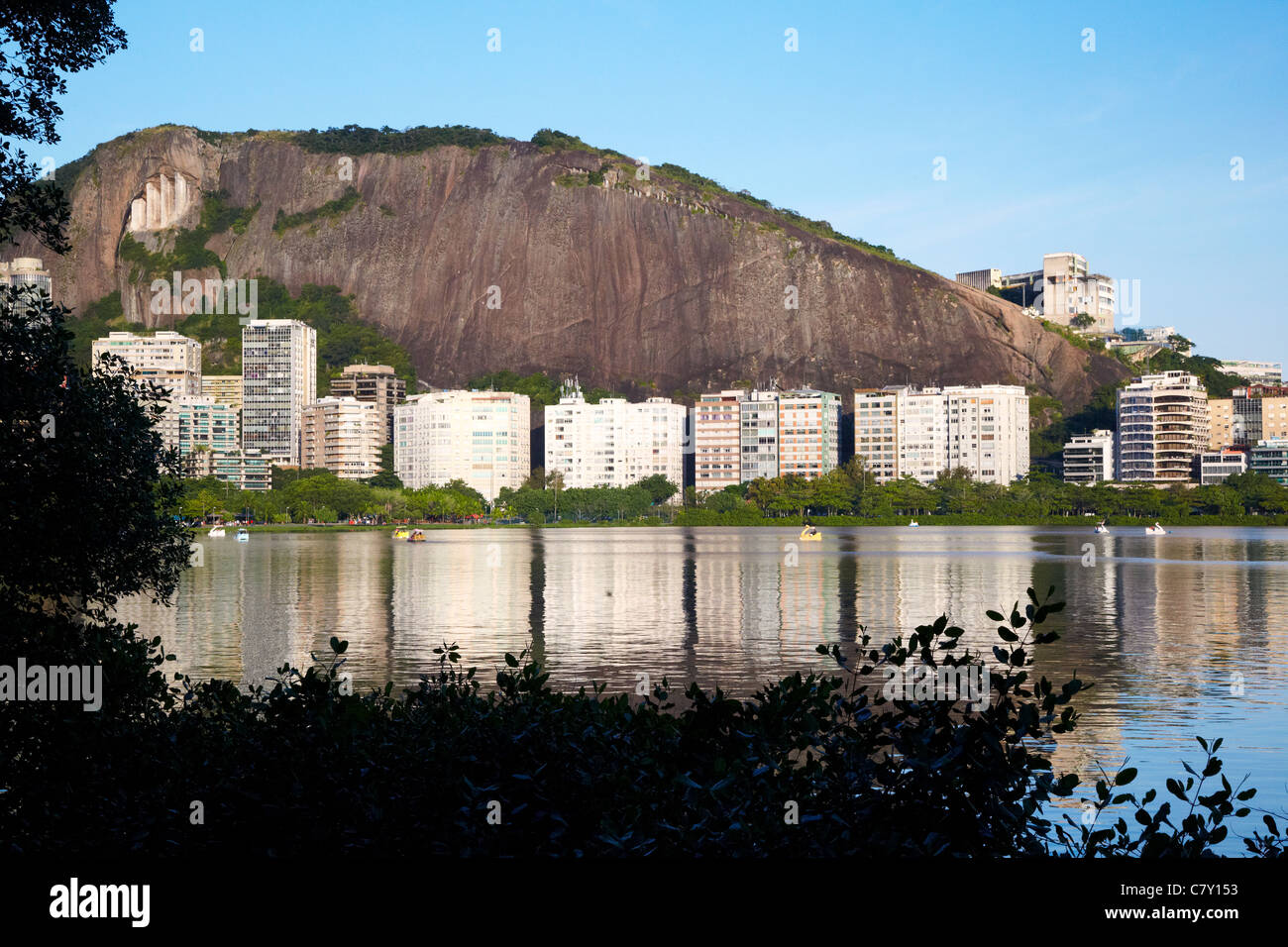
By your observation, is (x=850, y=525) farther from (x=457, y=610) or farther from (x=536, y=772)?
(x=536, y=772)

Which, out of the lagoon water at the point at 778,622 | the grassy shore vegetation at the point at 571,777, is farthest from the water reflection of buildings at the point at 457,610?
the grassy shore vegetation at the point at 571,777

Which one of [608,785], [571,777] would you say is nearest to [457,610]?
[571,777]

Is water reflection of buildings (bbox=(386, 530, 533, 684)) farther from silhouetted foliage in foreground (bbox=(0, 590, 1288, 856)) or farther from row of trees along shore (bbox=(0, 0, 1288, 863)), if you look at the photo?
silhouetted foliage in foreground (bbox=(0, 590, 1288, 856))

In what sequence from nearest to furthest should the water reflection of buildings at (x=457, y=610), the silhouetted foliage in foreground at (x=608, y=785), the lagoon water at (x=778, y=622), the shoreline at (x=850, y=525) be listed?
the silhouetted foliage in foreground at (x=608, y=785) → the lagoon water at (x=778, y=622) → the water reflection of buildings at (x=457, y=610) → the shoreline at (x=850, y=525)

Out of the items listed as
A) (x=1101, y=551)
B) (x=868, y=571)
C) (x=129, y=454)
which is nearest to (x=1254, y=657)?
(x=129, y=454)

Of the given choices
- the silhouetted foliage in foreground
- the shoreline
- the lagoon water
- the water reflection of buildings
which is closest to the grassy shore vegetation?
the silhouetted foliage in foreground

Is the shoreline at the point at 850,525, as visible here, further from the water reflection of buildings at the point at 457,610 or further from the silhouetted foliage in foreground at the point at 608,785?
the silhouetted foliage in foreground at the point at 608,785
